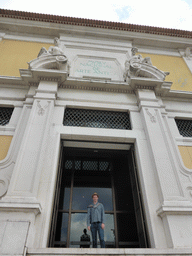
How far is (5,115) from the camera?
5297 mm

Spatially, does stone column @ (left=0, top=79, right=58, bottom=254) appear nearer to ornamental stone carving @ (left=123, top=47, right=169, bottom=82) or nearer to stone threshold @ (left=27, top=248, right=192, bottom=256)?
stone threshold @ (left=27, top=248, right=192, bottom=256)

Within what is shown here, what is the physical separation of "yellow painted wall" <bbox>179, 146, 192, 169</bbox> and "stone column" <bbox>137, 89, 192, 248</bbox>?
0.72 meters

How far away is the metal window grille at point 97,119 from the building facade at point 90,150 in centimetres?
3

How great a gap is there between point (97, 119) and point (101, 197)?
243 centimetres

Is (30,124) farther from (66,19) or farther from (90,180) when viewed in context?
(66,19)

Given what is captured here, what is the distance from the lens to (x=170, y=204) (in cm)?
344

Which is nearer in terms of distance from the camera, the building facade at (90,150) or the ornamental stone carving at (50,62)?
the building facade at (90,150)

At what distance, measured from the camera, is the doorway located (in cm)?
427

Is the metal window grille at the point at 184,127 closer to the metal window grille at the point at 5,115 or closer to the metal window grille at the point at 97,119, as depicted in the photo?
the metal window grille at the point at 97,119

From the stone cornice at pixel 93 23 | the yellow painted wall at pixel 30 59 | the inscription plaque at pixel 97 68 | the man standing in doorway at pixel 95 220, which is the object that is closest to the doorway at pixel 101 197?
the man standing in doorway at pixel 95 220

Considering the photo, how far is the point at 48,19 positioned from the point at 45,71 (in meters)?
4.34

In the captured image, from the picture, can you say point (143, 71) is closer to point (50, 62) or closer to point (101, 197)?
point (50, 62)

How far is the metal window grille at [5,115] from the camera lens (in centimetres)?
518

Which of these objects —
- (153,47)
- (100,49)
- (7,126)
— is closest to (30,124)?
(7,126)
